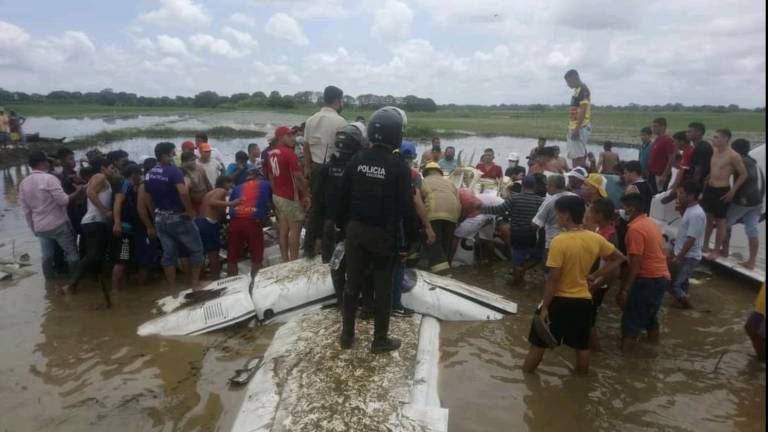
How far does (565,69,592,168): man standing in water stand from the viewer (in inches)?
358

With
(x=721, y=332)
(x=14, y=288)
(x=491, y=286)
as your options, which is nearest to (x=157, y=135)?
(x=14, y=288)

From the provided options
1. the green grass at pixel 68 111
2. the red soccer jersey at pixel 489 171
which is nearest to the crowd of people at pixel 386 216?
the red soccer jersey at pixel 489 171

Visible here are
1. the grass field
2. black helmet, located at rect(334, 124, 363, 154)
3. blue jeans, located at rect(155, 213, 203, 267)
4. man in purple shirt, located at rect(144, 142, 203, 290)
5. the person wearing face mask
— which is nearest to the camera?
black helmet, located at rect(334, 124, 363, 154)

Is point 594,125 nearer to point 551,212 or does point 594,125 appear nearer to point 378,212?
point 551,212

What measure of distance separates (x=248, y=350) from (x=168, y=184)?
2.47 m

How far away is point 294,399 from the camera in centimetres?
354

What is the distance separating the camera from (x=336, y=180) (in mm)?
4848

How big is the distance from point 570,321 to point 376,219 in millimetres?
1955

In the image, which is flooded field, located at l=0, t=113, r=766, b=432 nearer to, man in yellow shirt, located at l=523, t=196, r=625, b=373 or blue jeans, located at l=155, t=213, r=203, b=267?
man in yellow shirt, located at l=523, t=196, r=625, b=373

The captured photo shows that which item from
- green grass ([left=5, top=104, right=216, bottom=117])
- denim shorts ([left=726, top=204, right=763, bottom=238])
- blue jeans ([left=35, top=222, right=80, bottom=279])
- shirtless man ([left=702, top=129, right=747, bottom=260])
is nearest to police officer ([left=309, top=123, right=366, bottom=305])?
blue jeans ([left=35, top=222, right=80, bottom=279])

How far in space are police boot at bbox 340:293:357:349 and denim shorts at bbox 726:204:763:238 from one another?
6.50 metres

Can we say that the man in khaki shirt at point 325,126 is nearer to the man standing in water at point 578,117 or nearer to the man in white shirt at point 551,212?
the man in white shirt at point 551,212

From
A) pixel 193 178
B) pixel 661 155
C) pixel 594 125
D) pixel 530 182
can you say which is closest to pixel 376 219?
pixel 530 182

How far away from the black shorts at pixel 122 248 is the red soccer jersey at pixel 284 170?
85.9 inches
